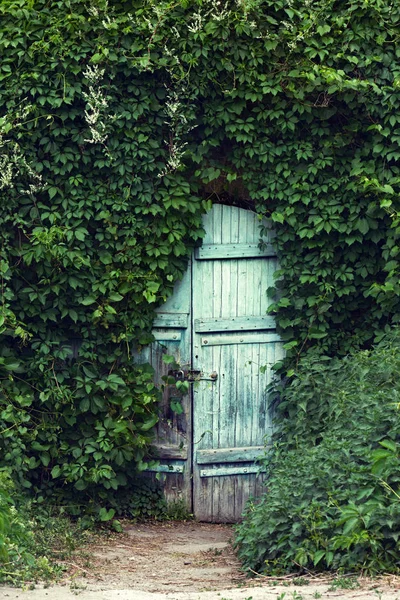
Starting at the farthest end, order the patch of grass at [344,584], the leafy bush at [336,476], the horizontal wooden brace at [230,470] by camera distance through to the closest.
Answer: the horizontal wooden brace at [230,470] < the leafy bush at [336,476] < the patch of grass at [344,584]

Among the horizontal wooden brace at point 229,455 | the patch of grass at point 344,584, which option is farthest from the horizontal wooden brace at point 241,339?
the patch of grass at point 344,584

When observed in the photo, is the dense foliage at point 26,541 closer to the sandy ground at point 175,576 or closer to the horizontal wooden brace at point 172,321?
the sandy ground at point 175,576

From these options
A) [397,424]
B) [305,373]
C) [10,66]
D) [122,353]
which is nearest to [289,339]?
[305,373]

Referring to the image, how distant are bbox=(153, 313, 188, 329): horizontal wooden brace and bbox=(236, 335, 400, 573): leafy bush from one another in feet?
3.36

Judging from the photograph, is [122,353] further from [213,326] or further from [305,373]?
[305,373]

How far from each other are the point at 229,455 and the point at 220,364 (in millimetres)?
757

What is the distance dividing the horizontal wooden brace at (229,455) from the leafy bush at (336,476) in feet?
1.34

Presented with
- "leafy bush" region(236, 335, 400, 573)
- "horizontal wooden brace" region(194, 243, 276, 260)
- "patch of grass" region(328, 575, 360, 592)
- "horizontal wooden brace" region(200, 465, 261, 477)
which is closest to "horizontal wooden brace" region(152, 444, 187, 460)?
"horizontal wooden brace" region(200, 465, 261, 477)

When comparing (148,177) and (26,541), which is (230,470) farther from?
(148,177)

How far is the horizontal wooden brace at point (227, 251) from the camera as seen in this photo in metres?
7.56

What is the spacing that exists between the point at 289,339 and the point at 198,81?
2193 mm

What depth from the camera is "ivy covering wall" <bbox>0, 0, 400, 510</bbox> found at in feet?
23.2

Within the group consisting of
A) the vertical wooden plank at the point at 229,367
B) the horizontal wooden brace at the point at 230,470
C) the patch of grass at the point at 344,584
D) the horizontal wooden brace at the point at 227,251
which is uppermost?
the horizontal wooden brace at the point at 227,251

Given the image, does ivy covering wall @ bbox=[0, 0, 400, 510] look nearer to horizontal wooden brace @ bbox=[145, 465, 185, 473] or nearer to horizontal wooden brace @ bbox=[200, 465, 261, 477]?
horizontal wooden brace @ bbox=[145, 465, 185, 473]
